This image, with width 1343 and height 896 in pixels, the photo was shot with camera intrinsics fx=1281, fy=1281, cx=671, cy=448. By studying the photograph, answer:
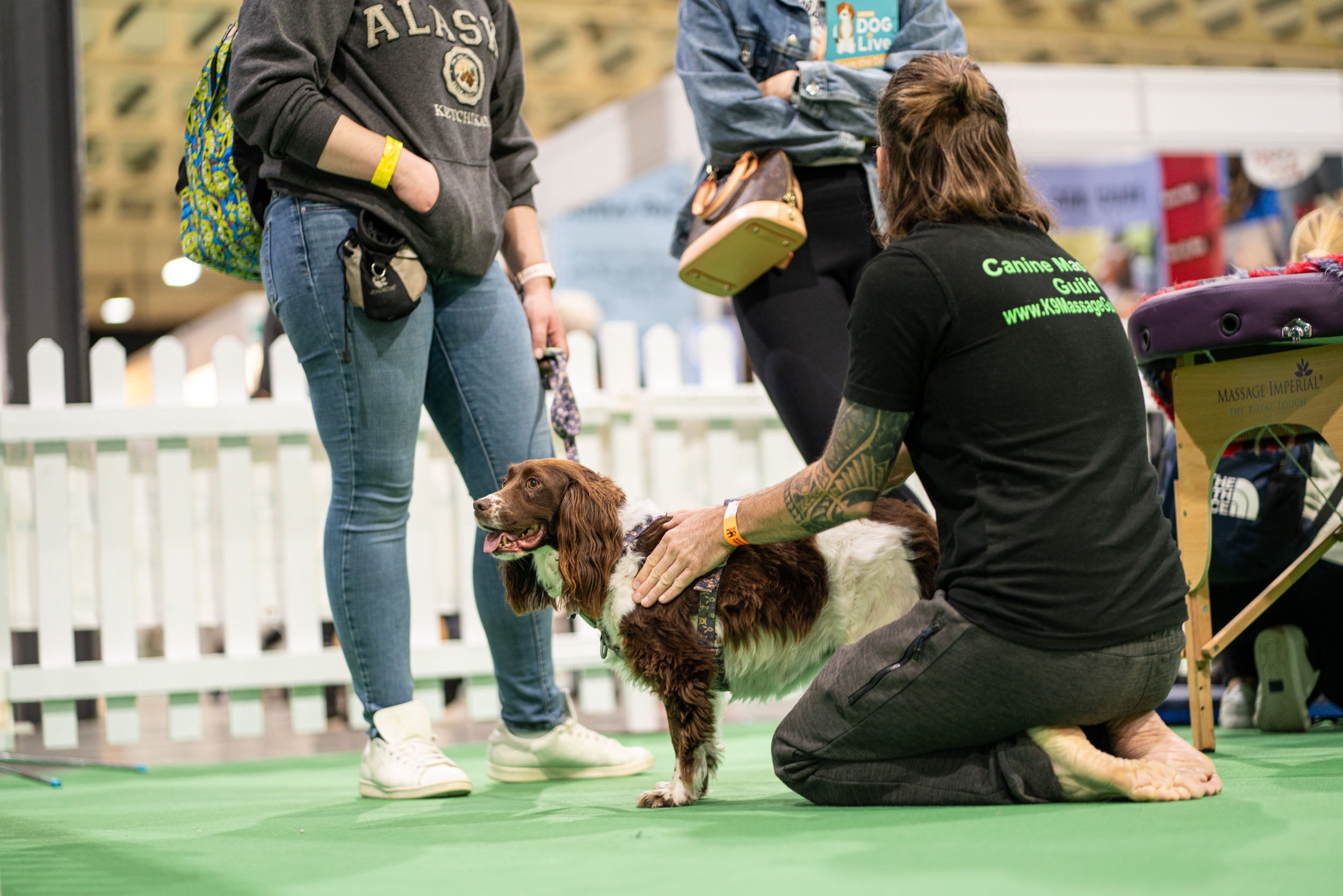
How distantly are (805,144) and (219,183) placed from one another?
143 cm

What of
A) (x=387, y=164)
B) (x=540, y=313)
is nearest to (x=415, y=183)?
(x=387, y=164)

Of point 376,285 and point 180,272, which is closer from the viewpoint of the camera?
point 376,285

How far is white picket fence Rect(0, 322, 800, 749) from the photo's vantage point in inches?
188

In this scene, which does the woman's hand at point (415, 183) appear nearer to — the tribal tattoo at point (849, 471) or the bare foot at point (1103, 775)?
the tribal tattoo at point (849, 471)

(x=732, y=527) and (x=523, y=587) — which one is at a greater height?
(x=732, y=527)

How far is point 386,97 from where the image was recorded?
2.98 m

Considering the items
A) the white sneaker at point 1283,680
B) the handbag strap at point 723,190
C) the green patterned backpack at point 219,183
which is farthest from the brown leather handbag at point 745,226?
the white sneaker at point 1283,680

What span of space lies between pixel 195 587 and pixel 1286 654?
3.76 metres

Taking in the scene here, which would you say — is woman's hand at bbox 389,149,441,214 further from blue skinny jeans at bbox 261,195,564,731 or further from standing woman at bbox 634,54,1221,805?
standing woman at bbox 634,54,1221,805

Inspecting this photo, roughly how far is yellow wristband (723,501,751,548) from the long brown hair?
→ 0.66 meters

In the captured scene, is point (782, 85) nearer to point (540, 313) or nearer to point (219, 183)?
point (540, 313)

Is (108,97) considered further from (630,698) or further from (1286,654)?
(1286,654)

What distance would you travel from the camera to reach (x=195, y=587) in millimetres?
4887

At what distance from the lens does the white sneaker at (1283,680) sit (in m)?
3.48
